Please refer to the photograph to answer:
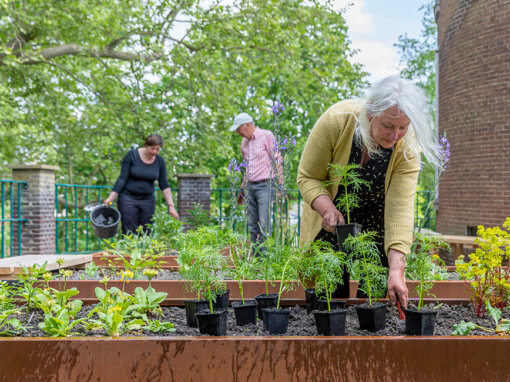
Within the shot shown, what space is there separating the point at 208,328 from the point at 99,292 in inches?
20.3

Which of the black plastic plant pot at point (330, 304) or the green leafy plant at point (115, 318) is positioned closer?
the green leafy plant at point (115, 318)

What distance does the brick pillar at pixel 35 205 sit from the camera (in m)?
7.11

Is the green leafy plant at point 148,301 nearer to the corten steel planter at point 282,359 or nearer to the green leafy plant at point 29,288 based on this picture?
the green leafy plant at point 29,288

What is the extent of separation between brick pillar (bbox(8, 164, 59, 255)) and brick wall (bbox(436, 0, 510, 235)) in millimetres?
6623

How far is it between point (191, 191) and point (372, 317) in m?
7.05

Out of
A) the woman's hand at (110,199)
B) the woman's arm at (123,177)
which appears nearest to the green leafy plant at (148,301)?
the woman's hand at (110,199)

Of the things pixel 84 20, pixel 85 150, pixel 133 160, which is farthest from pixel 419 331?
pixel 85 150

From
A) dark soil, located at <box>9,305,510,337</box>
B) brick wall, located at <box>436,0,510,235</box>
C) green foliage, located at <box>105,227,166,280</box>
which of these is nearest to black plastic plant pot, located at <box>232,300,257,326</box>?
dark soil, located at <box>9,305,510,337</box>

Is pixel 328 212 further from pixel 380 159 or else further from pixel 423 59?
pixel 423 59

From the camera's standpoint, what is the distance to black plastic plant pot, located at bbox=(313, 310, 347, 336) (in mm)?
1673

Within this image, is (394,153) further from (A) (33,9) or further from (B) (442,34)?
(A) (33,9)

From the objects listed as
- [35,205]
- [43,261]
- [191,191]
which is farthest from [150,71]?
[43,261]

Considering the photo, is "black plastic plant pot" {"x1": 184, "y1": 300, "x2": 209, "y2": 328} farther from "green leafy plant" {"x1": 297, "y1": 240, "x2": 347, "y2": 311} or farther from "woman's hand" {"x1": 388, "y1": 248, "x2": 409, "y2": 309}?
"woman's hand" {"x1": 388, "y1": 248, "x2": 409, "y2": 309}

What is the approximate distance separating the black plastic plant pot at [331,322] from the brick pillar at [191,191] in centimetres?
703
